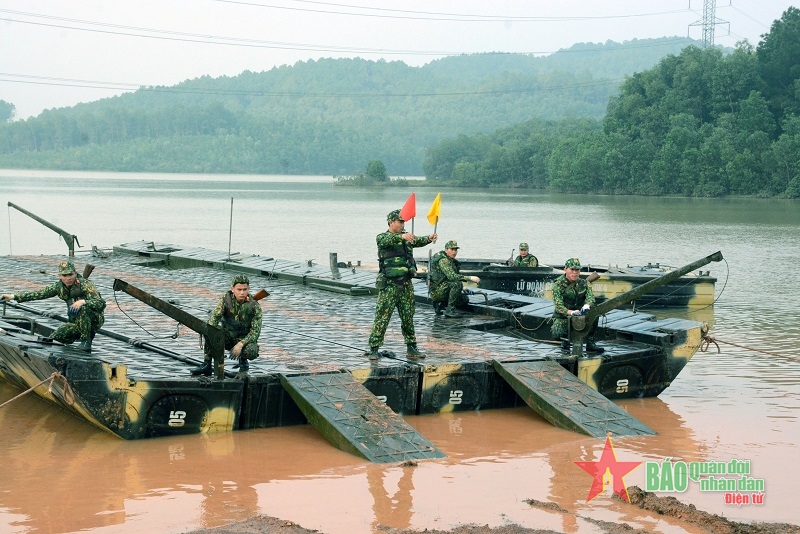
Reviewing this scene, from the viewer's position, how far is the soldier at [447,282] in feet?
58.0

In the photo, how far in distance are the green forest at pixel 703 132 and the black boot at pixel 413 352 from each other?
77.2 meters

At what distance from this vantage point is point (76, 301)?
43.1 feet

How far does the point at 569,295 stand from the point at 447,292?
326 cm

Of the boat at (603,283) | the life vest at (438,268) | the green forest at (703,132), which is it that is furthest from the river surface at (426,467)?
the green forest at (703,132)

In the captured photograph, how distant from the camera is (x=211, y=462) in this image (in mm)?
11750

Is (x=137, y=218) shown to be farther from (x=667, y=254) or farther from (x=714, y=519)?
(x=714, y=519)

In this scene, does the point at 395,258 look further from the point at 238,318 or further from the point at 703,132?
the point at 703,132

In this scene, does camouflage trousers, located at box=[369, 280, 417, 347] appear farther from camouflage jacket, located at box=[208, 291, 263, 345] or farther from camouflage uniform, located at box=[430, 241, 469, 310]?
camouflage uniform, located at box=[430, 241, 469, 310]

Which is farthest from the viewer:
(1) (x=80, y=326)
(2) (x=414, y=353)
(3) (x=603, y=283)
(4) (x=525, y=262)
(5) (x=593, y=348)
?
(4) (x=525, y=262)

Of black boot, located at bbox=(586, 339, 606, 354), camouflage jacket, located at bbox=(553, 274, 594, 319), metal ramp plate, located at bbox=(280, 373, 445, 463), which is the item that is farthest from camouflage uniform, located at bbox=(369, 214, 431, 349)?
black boot, located at bbox=(586, 339, 606, 354)

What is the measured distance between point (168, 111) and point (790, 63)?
11991cm

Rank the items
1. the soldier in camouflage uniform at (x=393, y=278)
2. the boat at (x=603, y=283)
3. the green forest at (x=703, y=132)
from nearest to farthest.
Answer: the soldier in camouflage uniform at (x=393, y=278)
the boat at (x=603, y=283)
the green forest at (x=703, y=132)

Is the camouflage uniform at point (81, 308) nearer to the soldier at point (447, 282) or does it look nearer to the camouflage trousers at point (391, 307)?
the camouflage trousers at point (391, 307)

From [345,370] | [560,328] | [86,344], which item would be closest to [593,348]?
[560,328]
